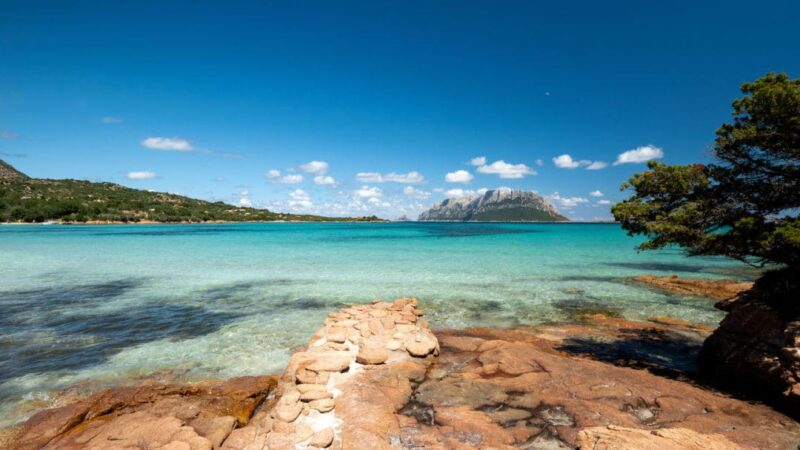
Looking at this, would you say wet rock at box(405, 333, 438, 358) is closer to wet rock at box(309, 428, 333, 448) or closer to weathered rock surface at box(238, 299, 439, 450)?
weathered rock surface at box(238, 299, 439, 450)

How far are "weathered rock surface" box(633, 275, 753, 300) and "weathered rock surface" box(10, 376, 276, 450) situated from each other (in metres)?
26.4

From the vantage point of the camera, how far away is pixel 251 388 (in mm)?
9359

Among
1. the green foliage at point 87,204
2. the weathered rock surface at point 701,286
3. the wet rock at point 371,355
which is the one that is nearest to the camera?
the wet rock at point 371,355

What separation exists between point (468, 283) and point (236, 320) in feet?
50.4

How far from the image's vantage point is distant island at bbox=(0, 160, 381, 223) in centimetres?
11788

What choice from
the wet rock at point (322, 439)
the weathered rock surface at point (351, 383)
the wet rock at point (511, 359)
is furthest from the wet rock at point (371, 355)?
the wet rock at point (322, 439)

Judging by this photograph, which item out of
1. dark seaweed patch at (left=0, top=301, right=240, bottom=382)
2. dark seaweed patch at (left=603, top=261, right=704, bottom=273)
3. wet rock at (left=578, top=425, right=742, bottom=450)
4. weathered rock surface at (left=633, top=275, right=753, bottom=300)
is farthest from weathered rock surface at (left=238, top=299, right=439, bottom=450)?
dark seaweed patch at (left=603, top=261, right=704, bottom=273)

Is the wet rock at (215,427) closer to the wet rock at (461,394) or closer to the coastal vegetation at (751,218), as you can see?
the wet rock at (461,394)

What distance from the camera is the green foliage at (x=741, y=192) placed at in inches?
327

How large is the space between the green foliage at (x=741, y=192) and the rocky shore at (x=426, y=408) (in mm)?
3901

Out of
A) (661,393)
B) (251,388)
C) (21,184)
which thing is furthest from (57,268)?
(21,184)

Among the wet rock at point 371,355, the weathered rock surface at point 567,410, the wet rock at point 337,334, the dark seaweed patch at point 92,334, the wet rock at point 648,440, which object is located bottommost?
the dark seaweed patch at point 92,334

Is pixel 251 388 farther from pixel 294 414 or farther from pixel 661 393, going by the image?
pixel 661 393

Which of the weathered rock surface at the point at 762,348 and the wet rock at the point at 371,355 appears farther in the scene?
the wet rock at the point at 371,355
